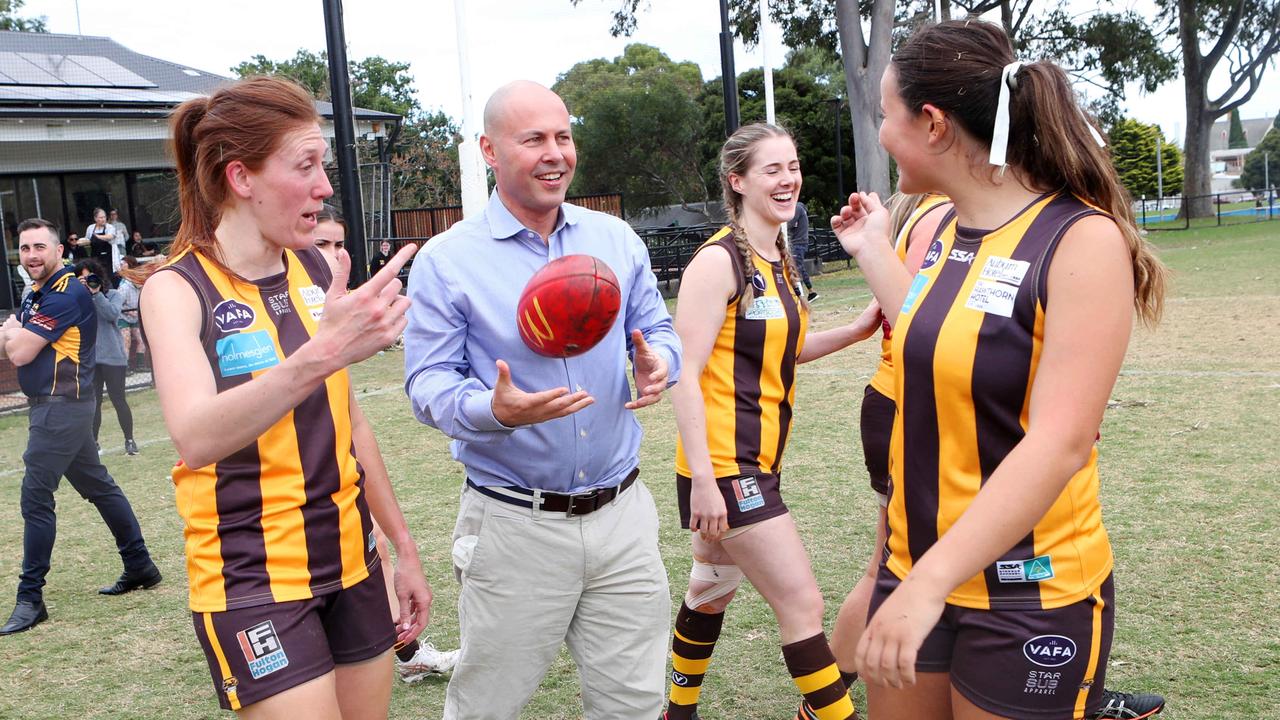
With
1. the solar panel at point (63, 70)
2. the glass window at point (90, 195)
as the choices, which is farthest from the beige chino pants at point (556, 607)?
the glass window at point (90, 195)

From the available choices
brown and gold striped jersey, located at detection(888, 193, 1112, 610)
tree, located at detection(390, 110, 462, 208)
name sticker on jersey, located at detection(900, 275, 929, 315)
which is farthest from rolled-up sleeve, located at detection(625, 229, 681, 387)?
tree, located at detection(390, 110, 462, 208)

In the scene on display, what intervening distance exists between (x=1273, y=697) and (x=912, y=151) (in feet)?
9.97

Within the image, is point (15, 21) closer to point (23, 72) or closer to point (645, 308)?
point (23, 72)

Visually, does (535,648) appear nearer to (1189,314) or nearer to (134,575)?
(134,575)

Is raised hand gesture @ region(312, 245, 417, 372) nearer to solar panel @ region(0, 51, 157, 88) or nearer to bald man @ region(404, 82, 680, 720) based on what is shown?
bald man @ region(404, 82, 680, 720)

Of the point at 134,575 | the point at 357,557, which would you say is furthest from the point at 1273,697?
the point at 134,575

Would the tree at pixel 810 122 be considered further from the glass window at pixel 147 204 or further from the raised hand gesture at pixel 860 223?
the raised hand gesture at pixel 860 223

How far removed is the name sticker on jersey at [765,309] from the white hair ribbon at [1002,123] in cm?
180

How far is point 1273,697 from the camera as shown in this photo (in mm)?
4207

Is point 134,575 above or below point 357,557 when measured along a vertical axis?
below

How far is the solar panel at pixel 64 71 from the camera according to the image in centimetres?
2055

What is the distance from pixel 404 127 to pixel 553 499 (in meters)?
43.2

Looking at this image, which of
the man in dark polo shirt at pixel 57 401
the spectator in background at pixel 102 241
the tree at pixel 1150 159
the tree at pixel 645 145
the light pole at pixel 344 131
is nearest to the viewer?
the man in dark polo shirt at pixel 57 401

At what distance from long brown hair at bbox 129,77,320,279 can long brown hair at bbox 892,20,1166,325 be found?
158cm
